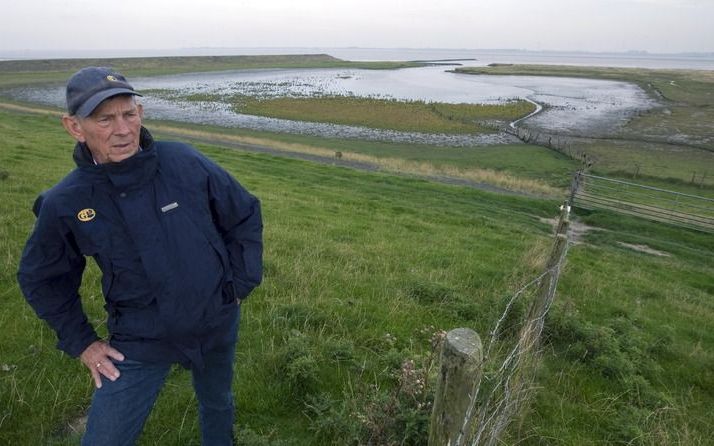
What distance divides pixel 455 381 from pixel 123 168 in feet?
6.31

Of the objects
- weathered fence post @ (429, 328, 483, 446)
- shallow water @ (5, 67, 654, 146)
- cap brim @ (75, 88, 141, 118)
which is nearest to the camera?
weathered fence post @ (429, 328, 483, 446)

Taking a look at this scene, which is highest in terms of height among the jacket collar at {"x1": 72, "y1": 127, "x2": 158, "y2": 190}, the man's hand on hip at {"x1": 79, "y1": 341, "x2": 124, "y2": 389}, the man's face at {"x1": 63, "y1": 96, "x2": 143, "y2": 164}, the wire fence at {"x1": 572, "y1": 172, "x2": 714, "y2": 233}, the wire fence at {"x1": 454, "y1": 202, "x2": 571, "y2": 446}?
the man's face at {"x1": 63, "y1": 96, "x2": 143, "y2": 164}

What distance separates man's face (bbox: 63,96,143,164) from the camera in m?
2.38

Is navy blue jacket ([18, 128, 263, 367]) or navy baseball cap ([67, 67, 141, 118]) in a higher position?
navy baseball cap ([67, 67, 141, 118])

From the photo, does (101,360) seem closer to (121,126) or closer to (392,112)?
(121,126)

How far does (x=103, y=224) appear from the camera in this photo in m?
2.39

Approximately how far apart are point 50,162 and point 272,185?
7.05 metres

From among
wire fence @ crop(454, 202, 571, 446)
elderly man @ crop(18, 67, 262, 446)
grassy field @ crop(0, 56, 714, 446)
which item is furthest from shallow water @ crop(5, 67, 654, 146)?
elderly man @ crop(18, 67, 262, 446)

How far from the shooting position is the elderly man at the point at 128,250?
93.6 inches

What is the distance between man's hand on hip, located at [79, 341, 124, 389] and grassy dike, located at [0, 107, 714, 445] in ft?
4.22

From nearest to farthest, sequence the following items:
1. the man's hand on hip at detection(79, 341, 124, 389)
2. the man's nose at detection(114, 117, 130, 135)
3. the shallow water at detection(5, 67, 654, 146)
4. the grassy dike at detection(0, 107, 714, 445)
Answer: the man's nose at detection(114, 117, 130, 135) → the man's hand on hip at detection(79, 341, 124, 389) → the grassy dike at detection(0, 107, 714, 445) → the shallow water at detection(5, 67, 654, 146)

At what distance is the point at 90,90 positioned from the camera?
2328mm

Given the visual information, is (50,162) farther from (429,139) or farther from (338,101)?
(338,101)

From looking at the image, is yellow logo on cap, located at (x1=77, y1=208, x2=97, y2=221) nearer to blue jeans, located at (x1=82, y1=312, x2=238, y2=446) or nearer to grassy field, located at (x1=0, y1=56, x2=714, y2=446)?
blue jeans, located at (x1=82, y1=312, x2=238, y2=446)
